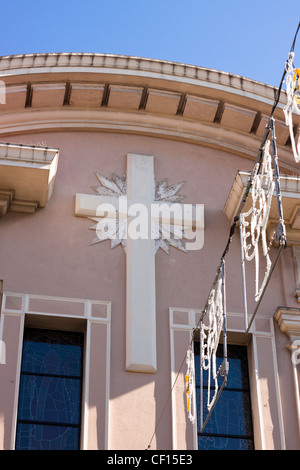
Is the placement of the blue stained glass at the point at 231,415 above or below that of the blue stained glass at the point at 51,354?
below

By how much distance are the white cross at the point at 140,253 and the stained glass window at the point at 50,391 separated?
0.60 metres

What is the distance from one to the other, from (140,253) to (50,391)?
1.68 meters

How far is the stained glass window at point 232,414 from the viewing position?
1116 centimetres

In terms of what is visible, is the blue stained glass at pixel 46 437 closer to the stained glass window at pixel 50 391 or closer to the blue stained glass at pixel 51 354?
the stained glass window at pixel 50 391

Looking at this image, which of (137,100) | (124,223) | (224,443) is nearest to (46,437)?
(224,443)

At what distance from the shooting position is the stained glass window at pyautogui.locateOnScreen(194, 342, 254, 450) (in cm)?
1116

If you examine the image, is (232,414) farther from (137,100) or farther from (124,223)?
(137,100)

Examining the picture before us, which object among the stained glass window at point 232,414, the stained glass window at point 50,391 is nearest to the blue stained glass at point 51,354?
the stained glass window at point 50,391

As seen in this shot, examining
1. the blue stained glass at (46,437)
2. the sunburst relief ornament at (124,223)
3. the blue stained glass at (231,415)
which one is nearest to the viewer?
the blue stained glass at (46,437)

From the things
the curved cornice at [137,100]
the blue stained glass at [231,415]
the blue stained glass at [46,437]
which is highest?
the curved cornice at [137,100]

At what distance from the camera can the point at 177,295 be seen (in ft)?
38.5

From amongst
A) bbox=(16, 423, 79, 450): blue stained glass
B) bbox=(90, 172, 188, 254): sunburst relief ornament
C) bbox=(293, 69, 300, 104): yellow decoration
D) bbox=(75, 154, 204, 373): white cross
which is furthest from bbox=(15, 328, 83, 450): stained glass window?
bbox=(293, 69, 300, 104): yellow decoration
